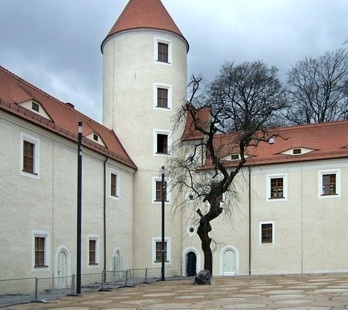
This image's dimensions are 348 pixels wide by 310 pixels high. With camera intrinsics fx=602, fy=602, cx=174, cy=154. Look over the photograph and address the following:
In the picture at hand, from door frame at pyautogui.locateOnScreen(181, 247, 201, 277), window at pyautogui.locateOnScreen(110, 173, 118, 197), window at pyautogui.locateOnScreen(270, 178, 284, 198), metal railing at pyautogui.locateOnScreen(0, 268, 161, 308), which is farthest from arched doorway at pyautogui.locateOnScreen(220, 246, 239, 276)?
metal railing at pyautogui.locateOnScreen(0, 268, 161, 308)

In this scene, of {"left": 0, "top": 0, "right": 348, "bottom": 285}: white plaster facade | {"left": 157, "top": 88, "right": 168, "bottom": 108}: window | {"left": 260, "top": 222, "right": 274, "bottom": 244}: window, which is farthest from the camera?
{"left": 157, "top": 88, "right": 168, "bottom": 108}: window

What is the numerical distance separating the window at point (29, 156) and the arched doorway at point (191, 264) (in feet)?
55.8

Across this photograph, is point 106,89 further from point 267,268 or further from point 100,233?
point 267,268

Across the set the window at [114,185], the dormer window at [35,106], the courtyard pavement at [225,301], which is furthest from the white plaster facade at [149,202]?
the courtyard pavement at [225,301]

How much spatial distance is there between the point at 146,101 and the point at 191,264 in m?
11.7

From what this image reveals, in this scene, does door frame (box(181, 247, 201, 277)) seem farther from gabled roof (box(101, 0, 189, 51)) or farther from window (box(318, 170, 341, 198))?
gabled roof (box(101, 0, 189, 51))

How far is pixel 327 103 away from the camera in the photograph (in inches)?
1971

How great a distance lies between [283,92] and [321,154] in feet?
35.8

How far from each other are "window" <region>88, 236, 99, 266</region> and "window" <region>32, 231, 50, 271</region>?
16.3ft

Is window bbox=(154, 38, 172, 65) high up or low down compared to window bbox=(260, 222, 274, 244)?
up

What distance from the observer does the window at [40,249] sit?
27141mm

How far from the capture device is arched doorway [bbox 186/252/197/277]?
136ft

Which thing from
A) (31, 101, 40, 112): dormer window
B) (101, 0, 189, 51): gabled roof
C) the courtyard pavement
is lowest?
the courtyard pavement

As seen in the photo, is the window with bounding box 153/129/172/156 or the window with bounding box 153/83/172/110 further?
the window with bounding box 153/83/172/110
